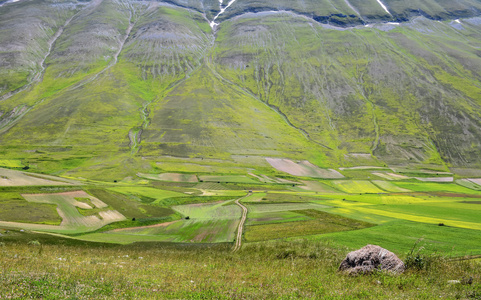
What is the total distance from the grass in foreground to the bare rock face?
0.71 m

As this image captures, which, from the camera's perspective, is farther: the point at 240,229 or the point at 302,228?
the point at 240,229

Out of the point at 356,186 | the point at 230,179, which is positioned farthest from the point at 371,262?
the point at 356,186

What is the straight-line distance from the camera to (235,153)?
512ft

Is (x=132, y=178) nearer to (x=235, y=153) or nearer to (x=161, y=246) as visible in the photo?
(x=235, y=153)

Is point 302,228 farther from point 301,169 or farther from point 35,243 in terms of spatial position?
point 301,169

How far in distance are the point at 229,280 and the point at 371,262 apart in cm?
1059

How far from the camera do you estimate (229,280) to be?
18938 mm

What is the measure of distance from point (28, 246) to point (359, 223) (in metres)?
46.1

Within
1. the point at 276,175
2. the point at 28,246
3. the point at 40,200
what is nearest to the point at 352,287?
the point at 28,246

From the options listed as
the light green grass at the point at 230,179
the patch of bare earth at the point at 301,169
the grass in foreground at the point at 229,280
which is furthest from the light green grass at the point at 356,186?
the grass in foreground at the point at 229,280

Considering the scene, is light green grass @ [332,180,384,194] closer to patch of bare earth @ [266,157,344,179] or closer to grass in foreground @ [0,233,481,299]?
patch of bare earth @ [266,157,344,179]

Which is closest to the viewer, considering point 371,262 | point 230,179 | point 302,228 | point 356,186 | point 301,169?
point 371,262

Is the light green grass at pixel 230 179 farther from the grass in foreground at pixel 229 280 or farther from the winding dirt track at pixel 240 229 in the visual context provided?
the grass in foreground at pixel 229 280

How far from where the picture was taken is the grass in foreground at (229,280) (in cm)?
1495
